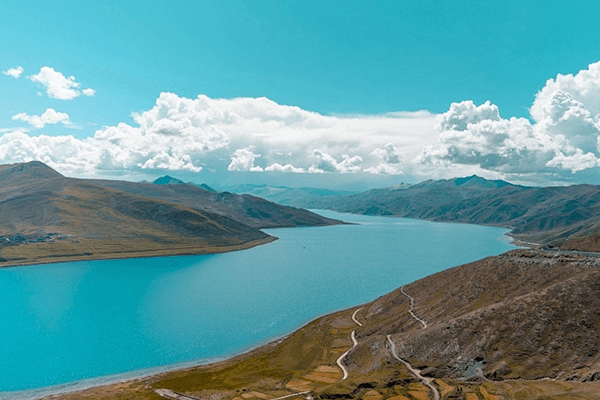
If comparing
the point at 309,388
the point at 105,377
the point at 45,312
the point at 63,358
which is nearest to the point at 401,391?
the point at 309,388

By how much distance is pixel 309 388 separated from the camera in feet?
357

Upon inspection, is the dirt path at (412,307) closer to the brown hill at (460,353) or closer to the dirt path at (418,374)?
the brown hill at (460,353)

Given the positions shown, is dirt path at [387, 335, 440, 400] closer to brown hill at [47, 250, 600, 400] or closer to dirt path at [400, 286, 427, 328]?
brown hill at [47, 250, 600, 400]

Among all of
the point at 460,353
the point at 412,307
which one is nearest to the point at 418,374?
the point at 460,353

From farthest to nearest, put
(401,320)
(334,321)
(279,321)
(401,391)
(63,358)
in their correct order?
(279,321)
(334,321)
(401,320)
(63,358)
(401,391)

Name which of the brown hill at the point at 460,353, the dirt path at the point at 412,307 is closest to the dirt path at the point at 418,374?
the brown hill at the point at 460,353

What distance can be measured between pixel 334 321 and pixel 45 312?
137 metres

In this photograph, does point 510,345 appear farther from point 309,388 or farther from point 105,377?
point 105,377

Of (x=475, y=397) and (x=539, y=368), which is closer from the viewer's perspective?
(x=475, y=397)

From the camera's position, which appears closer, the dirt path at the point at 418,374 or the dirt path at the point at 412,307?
the dirt path at the point at 418,374

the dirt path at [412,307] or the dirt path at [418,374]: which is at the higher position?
the dirt path at [412,307]

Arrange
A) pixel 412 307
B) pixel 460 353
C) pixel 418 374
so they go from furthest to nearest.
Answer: pixel 412 307, pixel 460 353, pixel 418 374

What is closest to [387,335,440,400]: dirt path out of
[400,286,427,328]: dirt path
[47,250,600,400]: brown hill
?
[47,250,600,400]: brown hill

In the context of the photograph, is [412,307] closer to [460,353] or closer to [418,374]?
[460,353]
